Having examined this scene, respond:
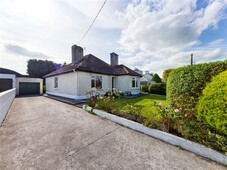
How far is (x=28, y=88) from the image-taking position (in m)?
19.2

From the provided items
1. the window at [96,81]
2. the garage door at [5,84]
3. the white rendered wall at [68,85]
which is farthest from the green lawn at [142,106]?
the garage door at [5,84]

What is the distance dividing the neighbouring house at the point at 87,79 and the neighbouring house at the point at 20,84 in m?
5.18

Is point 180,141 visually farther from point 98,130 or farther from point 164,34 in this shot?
point 164,34

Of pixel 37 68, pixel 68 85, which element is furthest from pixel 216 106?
pixel 37 68

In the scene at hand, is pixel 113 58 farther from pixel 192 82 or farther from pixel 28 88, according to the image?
pixel 192 82

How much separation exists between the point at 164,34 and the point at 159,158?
923cm

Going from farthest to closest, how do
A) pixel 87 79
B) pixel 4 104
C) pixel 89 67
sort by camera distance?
pixel 89 67 → pixel 87 79 → pixel 4 104

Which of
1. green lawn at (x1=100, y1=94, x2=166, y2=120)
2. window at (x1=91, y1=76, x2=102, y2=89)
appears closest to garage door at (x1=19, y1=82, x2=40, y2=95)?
window at (x1=91, y1=76, x2=102, y2=89)

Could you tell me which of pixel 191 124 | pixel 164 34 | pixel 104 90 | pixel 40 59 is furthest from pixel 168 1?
pixel 40 59

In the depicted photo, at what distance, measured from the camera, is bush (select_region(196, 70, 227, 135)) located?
9.45 ft

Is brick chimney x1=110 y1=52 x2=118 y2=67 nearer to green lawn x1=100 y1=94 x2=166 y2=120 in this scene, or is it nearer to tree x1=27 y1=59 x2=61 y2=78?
green lawn x1=100 y1=94 x2=166 y2=120

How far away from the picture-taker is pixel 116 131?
4.43m

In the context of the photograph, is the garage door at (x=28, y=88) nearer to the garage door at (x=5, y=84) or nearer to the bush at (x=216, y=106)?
the garage door at (x=5, y=84)

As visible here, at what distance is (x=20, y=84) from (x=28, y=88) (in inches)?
50.2
